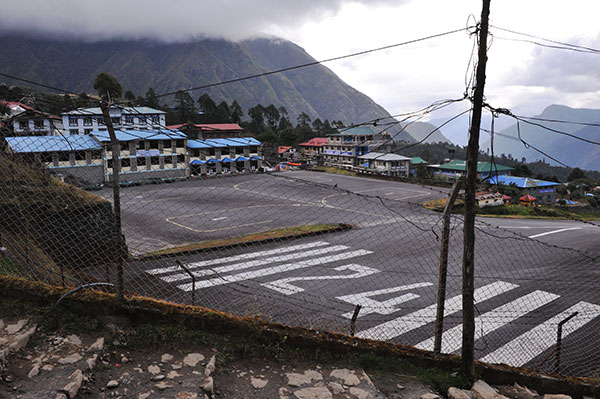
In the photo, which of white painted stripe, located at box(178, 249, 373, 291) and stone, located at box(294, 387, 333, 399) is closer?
stone, located at box(294, 387, 333, 399)

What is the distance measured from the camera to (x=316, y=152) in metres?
72.3

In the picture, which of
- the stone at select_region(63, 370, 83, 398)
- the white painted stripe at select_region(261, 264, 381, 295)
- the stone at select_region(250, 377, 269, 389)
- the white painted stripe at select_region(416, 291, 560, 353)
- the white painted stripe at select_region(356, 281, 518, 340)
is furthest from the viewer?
the white painted stripe at select_region(261, 264, 381, 295)

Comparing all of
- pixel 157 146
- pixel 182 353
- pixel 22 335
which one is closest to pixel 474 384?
pixel 182 353

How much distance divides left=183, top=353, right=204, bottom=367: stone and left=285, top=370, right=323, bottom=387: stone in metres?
0.96

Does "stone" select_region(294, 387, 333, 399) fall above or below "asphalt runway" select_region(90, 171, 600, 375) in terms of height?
above

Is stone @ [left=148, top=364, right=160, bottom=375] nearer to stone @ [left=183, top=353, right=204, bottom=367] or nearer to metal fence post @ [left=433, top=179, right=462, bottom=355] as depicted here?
stone @ [left=183, top=353, right=204, bottom=367]

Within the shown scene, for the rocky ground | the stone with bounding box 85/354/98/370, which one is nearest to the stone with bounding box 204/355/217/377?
the rocky ground

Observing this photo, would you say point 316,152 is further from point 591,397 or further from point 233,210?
point 591,397

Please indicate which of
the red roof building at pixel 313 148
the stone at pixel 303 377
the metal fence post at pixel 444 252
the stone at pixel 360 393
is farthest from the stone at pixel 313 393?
the red roof building at pixel 313 148

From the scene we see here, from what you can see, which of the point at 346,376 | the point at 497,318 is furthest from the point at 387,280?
the point at 346,376

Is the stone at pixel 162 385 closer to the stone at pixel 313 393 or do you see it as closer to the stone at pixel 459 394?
the stone at pixel 313 393

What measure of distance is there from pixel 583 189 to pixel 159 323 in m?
79.3

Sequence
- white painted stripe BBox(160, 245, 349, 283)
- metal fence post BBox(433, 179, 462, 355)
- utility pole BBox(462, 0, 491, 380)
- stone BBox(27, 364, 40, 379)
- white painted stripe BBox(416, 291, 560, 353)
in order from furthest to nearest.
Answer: white painted stripe BBox(160, 245, 349, 283) < white painted stripe BBox(416, 291, 560, 353) < metal fence post BBox(433, 179, 462, 355) < utility pole BBox(462, 0, 491, 380) < stone BBox(27, 364, 40, 379)

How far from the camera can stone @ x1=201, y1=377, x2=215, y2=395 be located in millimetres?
3727
